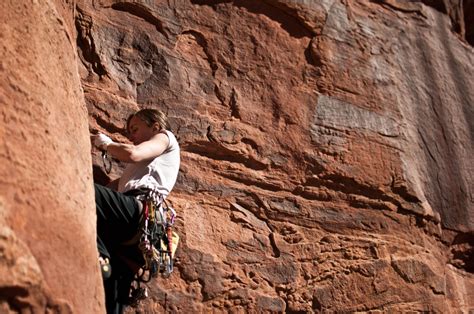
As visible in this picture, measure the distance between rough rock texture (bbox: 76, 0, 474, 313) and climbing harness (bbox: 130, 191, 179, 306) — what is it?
2.56 feet

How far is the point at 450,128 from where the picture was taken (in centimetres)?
719

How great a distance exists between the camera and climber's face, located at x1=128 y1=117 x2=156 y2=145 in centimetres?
446

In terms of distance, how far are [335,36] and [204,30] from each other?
125 centimetres

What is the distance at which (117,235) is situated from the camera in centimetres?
400

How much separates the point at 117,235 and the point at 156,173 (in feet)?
1.41

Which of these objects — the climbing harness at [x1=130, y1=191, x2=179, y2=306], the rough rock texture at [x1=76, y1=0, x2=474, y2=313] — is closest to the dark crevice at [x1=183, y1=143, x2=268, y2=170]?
the rough rock texture at [x1=76, y1=0, x2=474, y2=313]

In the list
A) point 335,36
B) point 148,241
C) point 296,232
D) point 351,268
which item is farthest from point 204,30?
point 148,241

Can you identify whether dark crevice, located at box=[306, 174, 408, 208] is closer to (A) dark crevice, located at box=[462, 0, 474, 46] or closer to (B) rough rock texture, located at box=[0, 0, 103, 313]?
(B) rough rock texture, located at box=[0, 0, 103, 313]

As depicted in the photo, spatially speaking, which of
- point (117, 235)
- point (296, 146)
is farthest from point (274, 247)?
point (117, 235)

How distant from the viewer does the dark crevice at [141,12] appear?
5.73 metres

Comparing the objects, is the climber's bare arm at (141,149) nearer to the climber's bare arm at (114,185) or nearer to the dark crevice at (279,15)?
the climber's bare arm at (114,185)

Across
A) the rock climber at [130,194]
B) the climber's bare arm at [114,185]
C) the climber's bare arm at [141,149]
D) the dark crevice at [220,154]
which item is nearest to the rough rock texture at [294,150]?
the dark crevice at [220,154]

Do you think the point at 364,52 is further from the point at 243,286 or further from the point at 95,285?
the point at 95,285

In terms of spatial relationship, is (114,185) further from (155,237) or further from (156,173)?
(155,237)
